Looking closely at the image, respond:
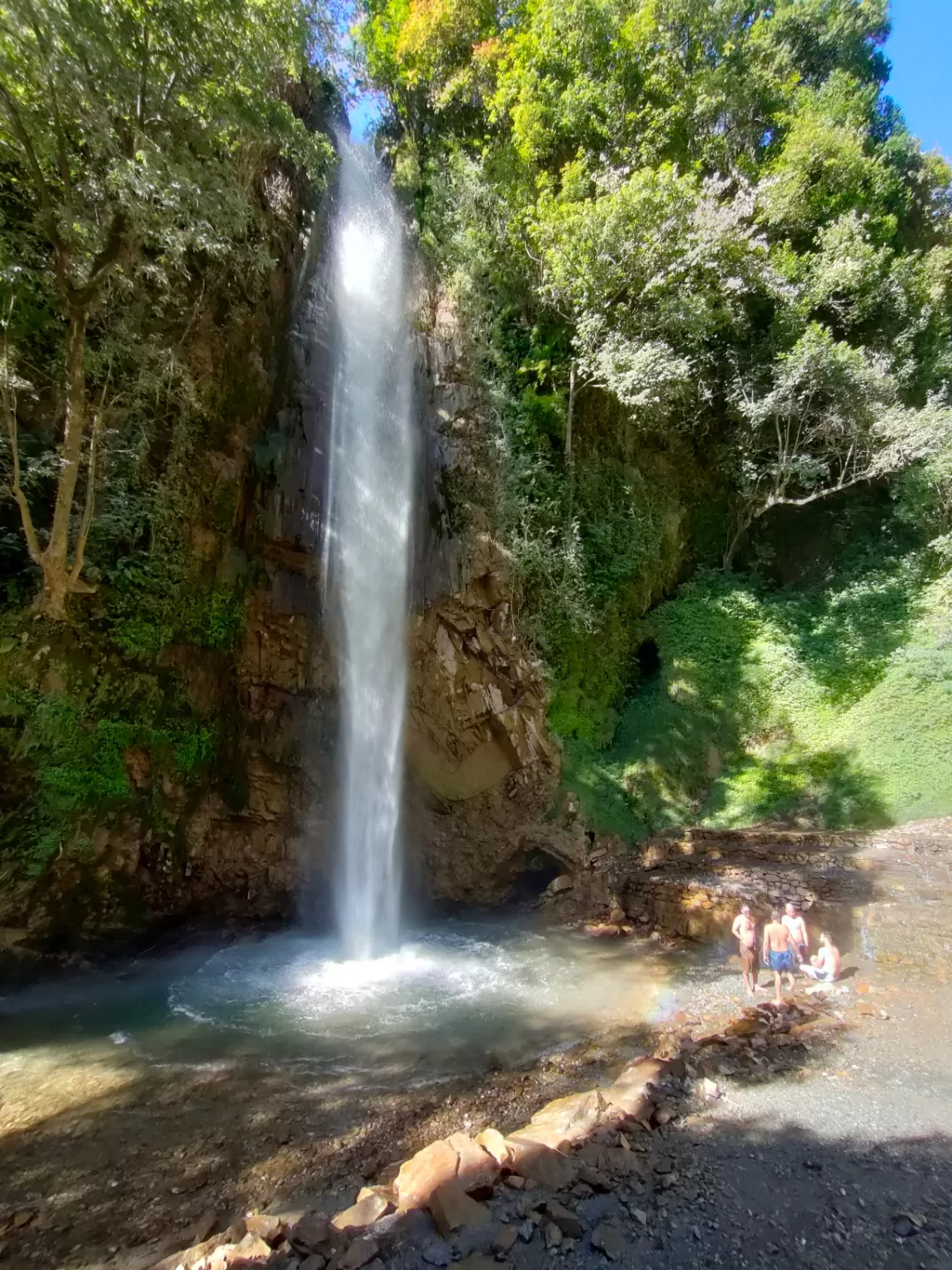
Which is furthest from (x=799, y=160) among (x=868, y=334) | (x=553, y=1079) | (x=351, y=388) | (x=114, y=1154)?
(x=114, y=1154)

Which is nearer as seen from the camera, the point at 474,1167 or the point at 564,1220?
the point at 564,1220

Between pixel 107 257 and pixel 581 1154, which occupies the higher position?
pixel 107 257

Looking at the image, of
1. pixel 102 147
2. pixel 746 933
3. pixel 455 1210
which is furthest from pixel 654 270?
pixel 455 1210

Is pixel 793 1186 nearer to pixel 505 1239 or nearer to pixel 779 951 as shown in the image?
pixel 505 1239

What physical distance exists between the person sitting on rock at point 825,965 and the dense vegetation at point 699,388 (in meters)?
4.62

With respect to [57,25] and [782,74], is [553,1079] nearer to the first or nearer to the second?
[57,25]

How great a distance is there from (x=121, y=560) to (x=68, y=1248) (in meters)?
8.65

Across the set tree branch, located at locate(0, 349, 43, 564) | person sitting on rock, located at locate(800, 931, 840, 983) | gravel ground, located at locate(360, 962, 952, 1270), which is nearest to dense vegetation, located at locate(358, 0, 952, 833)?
person sitting on rock, located at locate(800, 931, 840, 983)

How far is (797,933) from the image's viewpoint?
770cm

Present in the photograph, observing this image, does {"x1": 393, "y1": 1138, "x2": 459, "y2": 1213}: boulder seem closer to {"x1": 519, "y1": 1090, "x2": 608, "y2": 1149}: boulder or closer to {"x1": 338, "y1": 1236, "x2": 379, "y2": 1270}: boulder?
{"x1": 338, "y1": 1236, "x2": 379, "y2": 1270}: boulder

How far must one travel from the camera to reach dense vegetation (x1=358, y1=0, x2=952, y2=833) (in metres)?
12.9

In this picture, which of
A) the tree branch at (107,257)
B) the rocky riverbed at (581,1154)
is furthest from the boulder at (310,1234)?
the tree branch at (107,257)

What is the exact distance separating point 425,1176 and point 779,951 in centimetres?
529

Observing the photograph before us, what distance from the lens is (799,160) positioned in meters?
15.5
